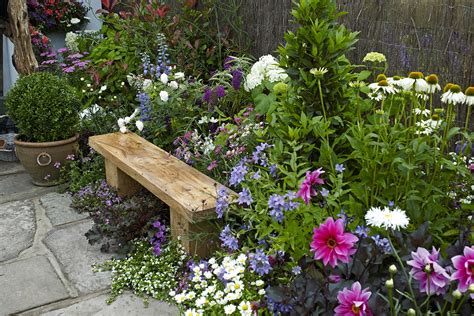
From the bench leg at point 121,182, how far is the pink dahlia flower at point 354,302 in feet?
8.61

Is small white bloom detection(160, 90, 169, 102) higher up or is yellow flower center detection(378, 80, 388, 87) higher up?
yellow flower center detection(378, 80, 388, 87)

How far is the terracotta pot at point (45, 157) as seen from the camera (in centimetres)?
466

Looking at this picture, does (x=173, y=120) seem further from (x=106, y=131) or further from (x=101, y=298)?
(x=101, y=298)

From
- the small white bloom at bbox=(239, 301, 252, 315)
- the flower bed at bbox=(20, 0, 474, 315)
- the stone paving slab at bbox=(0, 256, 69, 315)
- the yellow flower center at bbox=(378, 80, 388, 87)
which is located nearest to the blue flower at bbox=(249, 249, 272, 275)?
the flower bed at bbox=(20, 0, 474, 315)

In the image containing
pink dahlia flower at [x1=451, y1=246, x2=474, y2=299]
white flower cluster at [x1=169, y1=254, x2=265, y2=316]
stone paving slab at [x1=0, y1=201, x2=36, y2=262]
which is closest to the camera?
pink dahlia flower at [x1=451, y1=246, x2=474, y2=299]

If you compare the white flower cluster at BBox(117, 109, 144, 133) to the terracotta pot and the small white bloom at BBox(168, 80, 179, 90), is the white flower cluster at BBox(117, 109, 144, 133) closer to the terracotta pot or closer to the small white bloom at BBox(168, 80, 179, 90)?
the small white bloom at BBox(168, 80, 179, 90)

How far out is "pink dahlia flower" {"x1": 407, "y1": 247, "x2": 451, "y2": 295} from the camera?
6.08 feet

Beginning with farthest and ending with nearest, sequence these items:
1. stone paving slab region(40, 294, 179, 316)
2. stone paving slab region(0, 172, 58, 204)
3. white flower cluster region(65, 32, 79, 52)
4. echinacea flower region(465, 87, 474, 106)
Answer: white flower cluster region(65, 32, 79, 52)
stone paving slab region(0, 172, 58, 204)
stone paving slab region(40, 294, 179, 316)
echinacea flower region(465, 87, 474, 106)

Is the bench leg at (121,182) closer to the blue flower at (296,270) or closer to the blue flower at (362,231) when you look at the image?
the blue flower at (296,270)

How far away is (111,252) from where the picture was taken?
141 inches

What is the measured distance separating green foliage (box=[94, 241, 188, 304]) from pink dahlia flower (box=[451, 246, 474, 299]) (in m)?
1.70

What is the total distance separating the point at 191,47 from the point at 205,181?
6.98 ft

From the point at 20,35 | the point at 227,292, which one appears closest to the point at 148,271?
the point at 227,292

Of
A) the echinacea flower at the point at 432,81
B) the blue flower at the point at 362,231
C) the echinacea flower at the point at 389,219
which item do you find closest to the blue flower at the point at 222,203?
the blue flower at the point at 362,231
